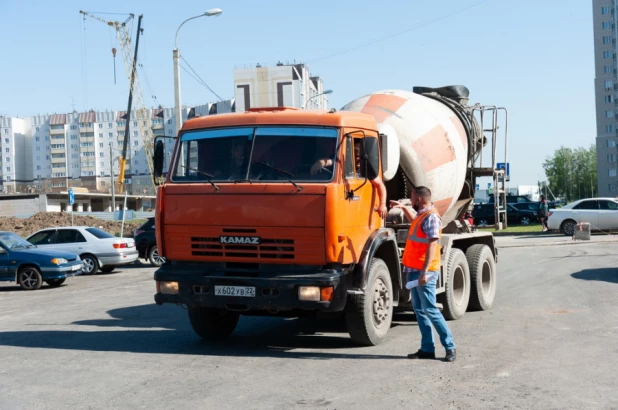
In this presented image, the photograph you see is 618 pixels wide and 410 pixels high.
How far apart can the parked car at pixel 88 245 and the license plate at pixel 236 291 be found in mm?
14736

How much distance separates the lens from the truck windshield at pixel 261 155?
318 inches

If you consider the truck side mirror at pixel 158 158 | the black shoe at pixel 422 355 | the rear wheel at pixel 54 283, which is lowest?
the rear wheel at pixel 54 283

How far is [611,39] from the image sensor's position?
124562 millimetres

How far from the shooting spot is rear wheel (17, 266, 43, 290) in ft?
58.9

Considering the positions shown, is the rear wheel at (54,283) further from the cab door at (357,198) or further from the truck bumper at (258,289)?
the cab door at (357,198)

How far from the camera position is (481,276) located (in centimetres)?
1171

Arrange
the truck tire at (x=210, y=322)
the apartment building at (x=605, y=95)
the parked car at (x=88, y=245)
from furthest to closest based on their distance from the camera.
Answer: the apartment building at (x=605, y=95) < the parked car at (x=88, y=245) < the truck tire at (x=210, y=322)

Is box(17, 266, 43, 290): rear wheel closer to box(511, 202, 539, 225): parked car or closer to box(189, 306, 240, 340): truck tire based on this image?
box(189, 306, 240, 340): truck tire

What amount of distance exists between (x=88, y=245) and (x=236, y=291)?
15336 mm

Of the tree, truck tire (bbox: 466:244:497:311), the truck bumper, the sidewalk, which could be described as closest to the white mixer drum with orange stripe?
truck tire (bbox: 466:244:497:311)

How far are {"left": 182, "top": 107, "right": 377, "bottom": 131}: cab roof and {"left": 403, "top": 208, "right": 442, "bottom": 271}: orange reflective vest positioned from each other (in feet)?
4.47

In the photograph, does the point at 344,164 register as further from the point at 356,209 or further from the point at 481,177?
the point at 481,177

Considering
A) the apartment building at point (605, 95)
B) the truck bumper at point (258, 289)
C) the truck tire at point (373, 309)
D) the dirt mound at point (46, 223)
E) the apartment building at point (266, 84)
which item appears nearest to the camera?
the truck bumper at point (258, 289)

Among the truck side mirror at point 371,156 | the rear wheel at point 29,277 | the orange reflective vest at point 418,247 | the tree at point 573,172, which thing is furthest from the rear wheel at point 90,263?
the tree at point 573,172
